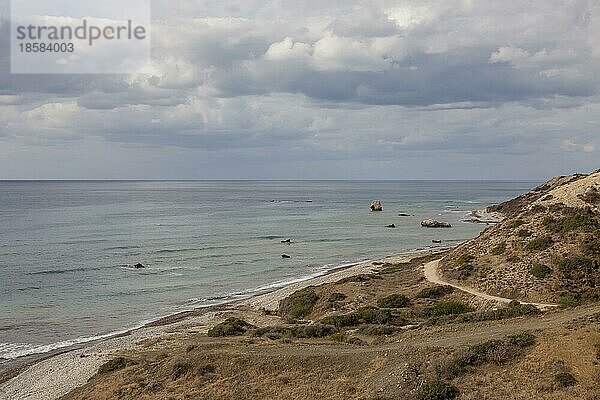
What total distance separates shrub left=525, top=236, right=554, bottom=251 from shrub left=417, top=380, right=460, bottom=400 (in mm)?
27657

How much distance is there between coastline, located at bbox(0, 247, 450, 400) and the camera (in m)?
31.1

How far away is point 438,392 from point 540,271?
24.1 metres

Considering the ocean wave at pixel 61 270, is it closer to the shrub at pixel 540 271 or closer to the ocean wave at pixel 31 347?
the ocean wave at pixel 31 347

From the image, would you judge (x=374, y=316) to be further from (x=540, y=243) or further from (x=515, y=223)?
(x=515, y=223)

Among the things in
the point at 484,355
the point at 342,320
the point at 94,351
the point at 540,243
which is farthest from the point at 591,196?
the point at 94,351

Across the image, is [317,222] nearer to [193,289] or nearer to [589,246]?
[193,289]

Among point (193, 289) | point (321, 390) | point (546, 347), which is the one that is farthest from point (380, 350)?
point (193, 289)

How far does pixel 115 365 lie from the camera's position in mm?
31703

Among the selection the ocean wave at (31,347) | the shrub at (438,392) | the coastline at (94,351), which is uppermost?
the shrub at (438,392)

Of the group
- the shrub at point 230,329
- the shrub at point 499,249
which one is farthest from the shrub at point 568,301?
the shrub at point 230,329

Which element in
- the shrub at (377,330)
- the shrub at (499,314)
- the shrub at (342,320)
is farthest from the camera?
the shrub at (342,320)

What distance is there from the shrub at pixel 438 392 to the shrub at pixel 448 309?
16014mm

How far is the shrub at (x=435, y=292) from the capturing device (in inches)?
1682

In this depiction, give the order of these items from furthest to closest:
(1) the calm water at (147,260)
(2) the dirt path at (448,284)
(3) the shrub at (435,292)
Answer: (1) the calm water at (147,260) → (3) the shrub at (435,292) → (2) the dirt path at (448,284)
